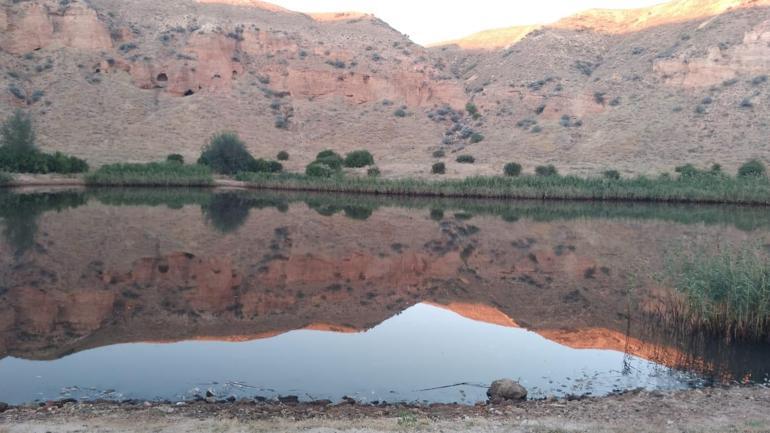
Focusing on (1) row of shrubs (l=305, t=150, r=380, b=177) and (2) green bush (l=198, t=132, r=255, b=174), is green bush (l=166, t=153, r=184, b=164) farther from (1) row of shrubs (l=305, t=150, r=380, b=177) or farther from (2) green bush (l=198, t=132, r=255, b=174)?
(1) row of shrubs (l=305, t=150, r=380, b=177)

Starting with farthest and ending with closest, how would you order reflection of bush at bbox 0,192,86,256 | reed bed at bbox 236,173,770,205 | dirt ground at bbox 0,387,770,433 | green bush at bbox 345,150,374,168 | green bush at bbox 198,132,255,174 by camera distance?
green bush at bbox 345,150,374,168 → green bush at bbox 198,132,255,174 → reed bed at bbox 236,173,770,205 → reflection of bush at bbox 0,192,86,256 → dirt ground at bbox 0,387,770,433

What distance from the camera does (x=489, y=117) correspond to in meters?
67.9

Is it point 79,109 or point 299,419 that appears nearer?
point 299,419

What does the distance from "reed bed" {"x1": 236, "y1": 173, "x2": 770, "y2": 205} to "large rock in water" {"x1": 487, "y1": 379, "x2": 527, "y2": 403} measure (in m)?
35.7

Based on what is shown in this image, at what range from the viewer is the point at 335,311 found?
13859 millimetres

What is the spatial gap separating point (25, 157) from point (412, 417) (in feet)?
151

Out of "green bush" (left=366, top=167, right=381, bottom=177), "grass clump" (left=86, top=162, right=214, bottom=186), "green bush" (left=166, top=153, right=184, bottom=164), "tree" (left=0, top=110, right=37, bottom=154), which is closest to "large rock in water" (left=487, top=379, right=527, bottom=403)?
"green bush" (left=366, top=167, right=381, bottom=177)

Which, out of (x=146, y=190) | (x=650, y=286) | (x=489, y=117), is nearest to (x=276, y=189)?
(x=146, y=190)

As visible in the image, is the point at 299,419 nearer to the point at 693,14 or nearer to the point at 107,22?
the point at 107,22

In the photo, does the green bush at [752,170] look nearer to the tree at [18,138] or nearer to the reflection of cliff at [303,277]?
the reflection of cliff at [303,277]

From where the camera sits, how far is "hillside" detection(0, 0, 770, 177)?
57000mm

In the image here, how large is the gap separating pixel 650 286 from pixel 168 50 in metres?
61.9

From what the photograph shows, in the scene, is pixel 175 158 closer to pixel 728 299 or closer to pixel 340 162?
pixel 340 162

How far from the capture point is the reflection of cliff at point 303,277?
12.2 metres
